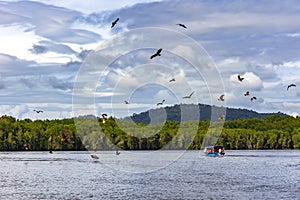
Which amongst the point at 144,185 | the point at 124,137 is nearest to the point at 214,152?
the point at 124,137

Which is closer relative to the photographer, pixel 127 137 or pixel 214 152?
pixel 214 152

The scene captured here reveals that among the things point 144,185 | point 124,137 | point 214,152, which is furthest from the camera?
point 124,137

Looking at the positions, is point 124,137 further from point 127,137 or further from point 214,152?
point 214,152

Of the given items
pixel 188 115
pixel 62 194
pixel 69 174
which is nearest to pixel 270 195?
pixel 62 194

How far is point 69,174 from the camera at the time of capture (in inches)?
3024

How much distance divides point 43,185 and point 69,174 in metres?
14.7

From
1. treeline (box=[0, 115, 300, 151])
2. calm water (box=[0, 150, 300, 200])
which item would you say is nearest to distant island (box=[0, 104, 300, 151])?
treeline (box=[0, 115, 300, 151])

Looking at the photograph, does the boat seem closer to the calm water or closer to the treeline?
the treeline

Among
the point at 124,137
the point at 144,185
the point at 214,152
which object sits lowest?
the point at 144,185

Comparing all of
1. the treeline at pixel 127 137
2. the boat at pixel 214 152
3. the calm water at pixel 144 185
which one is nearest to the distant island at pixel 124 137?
the treeline at pixel 127 137

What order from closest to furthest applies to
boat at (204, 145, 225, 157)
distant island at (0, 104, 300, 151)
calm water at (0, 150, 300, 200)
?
calm water at (0, 150, 300, 200), boat at (204, 145, 225, 157), distant island at (0, 104, 300, 151)

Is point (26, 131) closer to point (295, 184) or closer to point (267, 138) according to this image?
point (267, 138)

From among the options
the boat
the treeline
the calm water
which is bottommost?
the calm water

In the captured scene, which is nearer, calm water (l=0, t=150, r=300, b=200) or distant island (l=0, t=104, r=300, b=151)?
calm water (l=0, t=150, r=300, b=200)
